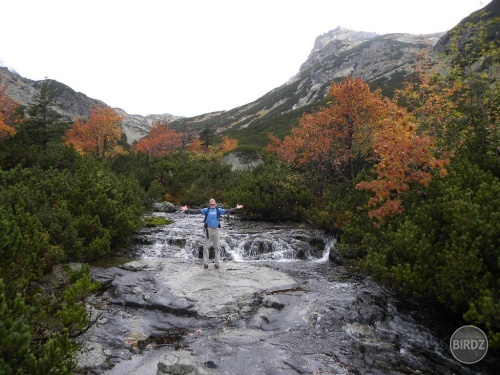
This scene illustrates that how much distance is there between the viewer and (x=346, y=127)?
1925cm

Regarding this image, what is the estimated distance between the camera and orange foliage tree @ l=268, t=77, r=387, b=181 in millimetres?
18609

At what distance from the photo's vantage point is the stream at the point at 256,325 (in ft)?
20.0

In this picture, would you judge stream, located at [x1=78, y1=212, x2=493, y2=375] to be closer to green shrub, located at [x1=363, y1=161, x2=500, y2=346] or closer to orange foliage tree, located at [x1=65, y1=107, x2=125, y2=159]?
green shrub, located at [x1=363, y1=161, x2=500, y2=346]

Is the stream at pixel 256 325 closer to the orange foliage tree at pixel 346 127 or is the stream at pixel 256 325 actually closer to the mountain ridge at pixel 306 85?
the orange foliage tree at pixel 346 127

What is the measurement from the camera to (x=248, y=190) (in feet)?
70.0

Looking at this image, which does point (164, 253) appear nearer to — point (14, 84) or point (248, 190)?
point (248, 190)

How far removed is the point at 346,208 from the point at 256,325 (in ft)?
31.2

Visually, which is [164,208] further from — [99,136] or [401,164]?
[99,136]

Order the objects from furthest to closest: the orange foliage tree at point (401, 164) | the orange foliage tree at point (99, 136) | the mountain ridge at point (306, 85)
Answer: the mountain ridge at point (306, 85), the orange foliage tree at point (99, 136), the orange foliage tree at point (401, 164)

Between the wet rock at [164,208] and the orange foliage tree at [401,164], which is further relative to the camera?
the wet rock at [164,208]

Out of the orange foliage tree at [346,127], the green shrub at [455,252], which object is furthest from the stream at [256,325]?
the orange foliage tree at [346,127]

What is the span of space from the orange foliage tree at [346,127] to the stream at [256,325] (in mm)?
8717

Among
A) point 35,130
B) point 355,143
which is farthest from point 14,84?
point 355,143

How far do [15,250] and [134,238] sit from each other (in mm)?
10199
